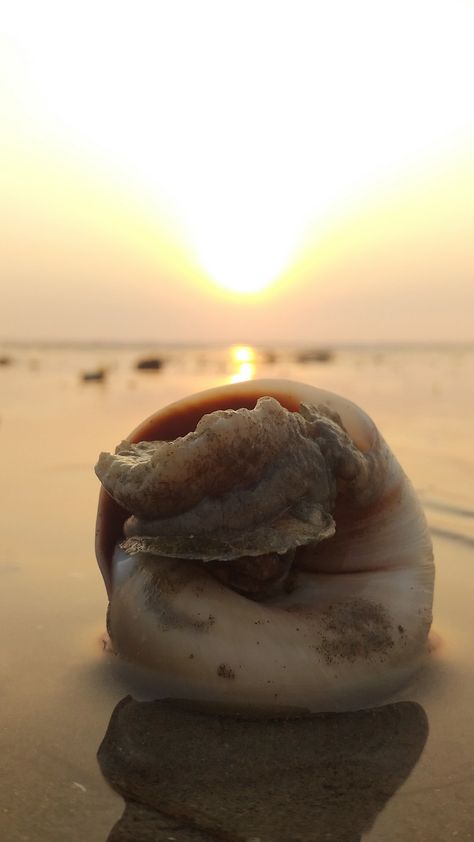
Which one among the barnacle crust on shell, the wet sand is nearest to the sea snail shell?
the barnacle crust on shell

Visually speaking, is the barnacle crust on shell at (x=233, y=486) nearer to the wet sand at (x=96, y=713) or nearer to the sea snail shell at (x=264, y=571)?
the sea snail shell at (x=264, y=571)

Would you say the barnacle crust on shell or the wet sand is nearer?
the wet sand

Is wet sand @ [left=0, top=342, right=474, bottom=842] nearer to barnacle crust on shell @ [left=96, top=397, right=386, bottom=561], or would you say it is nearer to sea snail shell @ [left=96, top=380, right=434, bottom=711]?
sea snail shell @ [left=96, top=380, right=434, bottom=711]

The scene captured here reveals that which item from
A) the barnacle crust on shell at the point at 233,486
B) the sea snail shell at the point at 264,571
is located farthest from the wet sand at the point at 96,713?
the barnacle crust on shell at the point at 233,486

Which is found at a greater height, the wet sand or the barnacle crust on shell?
the barnacle crust on shell

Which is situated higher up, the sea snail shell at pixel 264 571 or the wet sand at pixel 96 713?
the sea snail shell at pixel 264 571

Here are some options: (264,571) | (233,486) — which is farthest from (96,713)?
(233,486)
